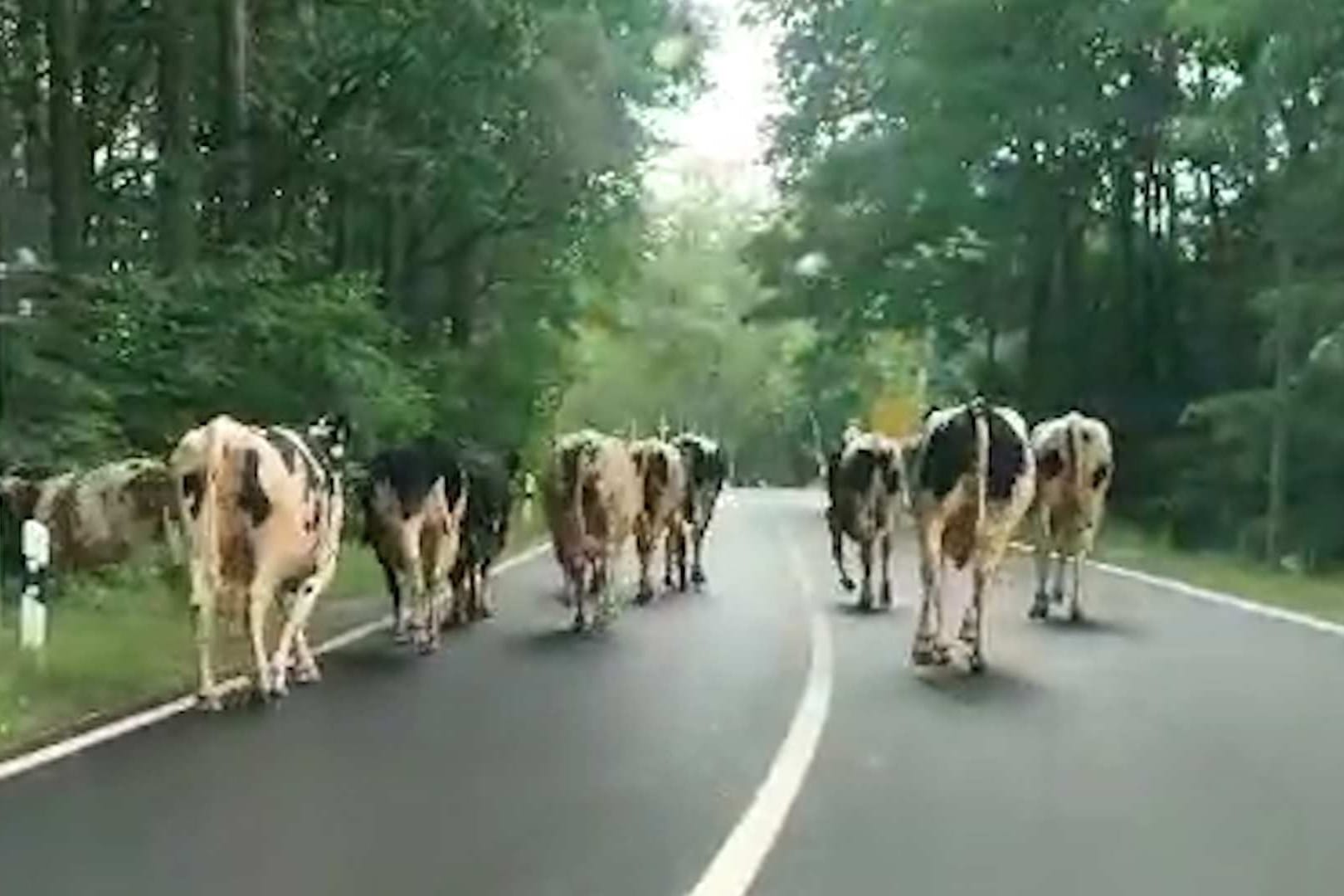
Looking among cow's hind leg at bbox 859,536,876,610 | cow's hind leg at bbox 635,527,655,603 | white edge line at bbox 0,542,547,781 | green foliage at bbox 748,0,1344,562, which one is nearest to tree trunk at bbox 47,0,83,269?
cow's hind leg at bbox 635,527,655,603

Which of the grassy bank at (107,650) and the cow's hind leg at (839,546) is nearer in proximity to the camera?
the grassy bank at (107,650)

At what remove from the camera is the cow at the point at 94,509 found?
78.5 ft

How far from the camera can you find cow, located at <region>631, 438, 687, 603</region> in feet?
94.5

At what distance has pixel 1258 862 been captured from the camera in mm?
10297

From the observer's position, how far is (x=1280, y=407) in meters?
35.6

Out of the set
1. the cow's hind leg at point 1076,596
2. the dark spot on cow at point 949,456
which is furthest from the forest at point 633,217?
the cow's hind leg at point 1076,596

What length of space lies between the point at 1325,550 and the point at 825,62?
25.2 metres

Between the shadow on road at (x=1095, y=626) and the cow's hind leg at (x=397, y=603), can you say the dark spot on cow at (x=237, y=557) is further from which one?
the shadow on road at (x=1095, y=626)

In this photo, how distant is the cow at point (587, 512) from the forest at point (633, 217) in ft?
13.7

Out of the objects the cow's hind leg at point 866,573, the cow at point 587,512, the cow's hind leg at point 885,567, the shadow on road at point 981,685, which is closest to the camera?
the shadow on road at point 981,685

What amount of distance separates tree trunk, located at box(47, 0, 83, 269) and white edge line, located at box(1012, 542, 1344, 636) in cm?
1128

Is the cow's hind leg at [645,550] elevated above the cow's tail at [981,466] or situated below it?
below

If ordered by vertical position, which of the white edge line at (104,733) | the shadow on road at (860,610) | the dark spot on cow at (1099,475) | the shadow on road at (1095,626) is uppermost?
the dark spot on cow at (1099,475)

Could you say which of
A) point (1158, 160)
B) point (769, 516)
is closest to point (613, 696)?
point (1158, 160)
